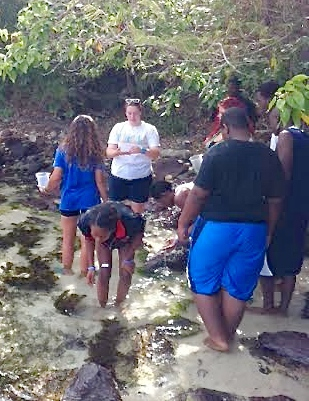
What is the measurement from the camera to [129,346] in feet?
15.3

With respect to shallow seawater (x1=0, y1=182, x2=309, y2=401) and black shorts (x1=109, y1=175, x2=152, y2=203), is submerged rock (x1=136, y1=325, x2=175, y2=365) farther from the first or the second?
black shorts (x1=109, y1=175, x2=152, y2=203)

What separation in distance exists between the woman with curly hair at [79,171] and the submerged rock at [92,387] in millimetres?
1729

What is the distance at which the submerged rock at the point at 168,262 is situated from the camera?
242 inches

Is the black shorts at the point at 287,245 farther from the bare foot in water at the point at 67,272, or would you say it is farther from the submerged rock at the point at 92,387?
the bare foot in water at the point at 67,272

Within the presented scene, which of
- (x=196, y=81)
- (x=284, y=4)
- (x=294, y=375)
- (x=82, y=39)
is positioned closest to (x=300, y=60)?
(x=284, y=4)

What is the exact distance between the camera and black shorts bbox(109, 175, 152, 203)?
6.23 metres

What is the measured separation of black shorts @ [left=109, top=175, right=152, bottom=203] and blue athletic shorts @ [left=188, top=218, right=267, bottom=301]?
179 cm

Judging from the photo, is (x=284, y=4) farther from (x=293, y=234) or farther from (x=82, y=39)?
(x=293, y=234)

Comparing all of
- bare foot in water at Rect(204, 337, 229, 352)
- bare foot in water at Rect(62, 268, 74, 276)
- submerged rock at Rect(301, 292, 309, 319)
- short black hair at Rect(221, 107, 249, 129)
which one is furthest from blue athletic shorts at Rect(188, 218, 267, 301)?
bare foot in water at Rect(62, 268, 74, 276)

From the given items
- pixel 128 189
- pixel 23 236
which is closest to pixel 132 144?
pixel 128 189

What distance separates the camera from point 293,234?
4.86 meters

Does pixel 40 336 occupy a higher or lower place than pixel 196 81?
lower

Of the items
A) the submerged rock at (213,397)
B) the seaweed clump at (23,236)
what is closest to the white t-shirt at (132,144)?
the seaweed clump at (23,236)

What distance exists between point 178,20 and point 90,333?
3.83 m
